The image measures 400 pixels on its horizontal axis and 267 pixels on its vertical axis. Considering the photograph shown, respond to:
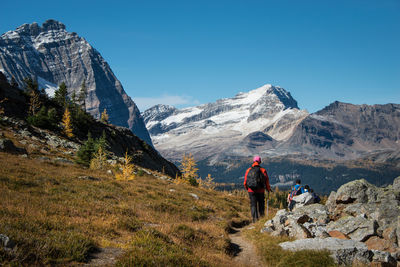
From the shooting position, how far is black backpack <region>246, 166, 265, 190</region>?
52.5 feet

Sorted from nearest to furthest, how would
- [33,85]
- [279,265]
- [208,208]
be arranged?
1. [279,265]
2. [208,208]
3. [33,85]

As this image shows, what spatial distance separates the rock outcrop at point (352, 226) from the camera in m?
9.52

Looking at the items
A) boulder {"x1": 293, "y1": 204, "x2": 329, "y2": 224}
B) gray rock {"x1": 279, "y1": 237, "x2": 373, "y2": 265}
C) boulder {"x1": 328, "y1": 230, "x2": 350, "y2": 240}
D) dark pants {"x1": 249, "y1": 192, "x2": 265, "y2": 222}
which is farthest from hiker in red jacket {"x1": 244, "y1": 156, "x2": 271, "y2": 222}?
gray rock {"x1": 279, "y1": 237, "x2": 373, "y2": 265}

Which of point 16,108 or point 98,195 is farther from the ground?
point 16,108

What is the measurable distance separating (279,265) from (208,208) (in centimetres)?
1140

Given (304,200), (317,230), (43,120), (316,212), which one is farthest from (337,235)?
(43,120)

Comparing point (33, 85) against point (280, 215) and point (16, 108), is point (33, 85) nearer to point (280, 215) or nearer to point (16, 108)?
point (16, 108)

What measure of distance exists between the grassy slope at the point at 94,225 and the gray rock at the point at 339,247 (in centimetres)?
297

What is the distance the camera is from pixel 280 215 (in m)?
15.2

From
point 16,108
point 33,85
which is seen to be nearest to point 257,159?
point 16,108

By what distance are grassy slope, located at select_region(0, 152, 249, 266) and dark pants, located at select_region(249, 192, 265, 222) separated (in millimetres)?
2391

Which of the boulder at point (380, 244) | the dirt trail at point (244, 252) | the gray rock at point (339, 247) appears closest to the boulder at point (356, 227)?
the boulder at point (380, 244)

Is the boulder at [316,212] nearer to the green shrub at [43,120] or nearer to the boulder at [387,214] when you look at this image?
the boulder at [387,214]

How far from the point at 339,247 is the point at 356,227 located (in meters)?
3.36
